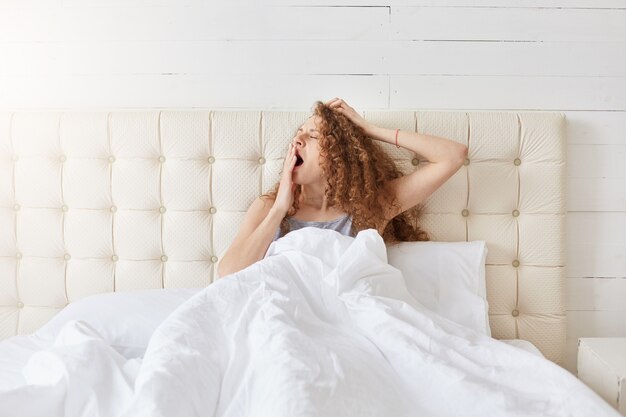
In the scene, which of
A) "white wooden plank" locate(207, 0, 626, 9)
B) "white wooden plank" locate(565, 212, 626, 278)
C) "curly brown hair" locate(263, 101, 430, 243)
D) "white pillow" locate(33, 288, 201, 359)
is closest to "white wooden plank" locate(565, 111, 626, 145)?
"white wooden plank" locate(565, 212, 626, 278)

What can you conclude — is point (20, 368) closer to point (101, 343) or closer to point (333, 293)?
point (101, 343)

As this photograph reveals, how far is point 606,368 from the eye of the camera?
1436 millimetres

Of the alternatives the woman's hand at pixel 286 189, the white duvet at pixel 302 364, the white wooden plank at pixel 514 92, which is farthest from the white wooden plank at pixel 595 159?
the woman's hand at pixel 286 189

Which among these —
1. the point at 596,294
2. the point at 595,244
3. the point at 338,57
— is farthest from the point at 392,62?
the point at 596,294

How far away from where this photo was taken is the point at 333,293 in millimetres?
1400

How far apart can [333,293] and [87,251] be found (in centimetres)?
89

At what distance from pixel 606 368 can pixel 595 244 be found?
0.54 meters

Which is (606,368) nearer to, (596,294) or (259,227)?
(596,294)

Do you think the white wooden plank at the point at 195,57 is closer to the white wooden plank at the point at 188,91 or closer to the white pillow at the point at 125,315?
the white wooden plank at the point at 188,91

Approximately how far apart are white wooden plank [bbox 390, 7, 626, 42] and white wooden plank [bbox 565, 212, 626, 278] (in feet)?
1.94

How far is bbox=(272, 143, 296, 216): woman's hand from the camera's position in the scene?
5.51ft

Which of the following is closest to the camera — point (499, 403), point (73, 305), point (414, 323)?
point (499, 403)

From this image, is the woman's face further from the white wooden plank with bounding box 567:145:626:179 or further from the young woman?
the white wooden plank with bounding box 567:145:626:179

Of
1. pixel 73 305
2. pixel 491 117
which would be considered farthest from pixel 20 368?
pixel 491 117
